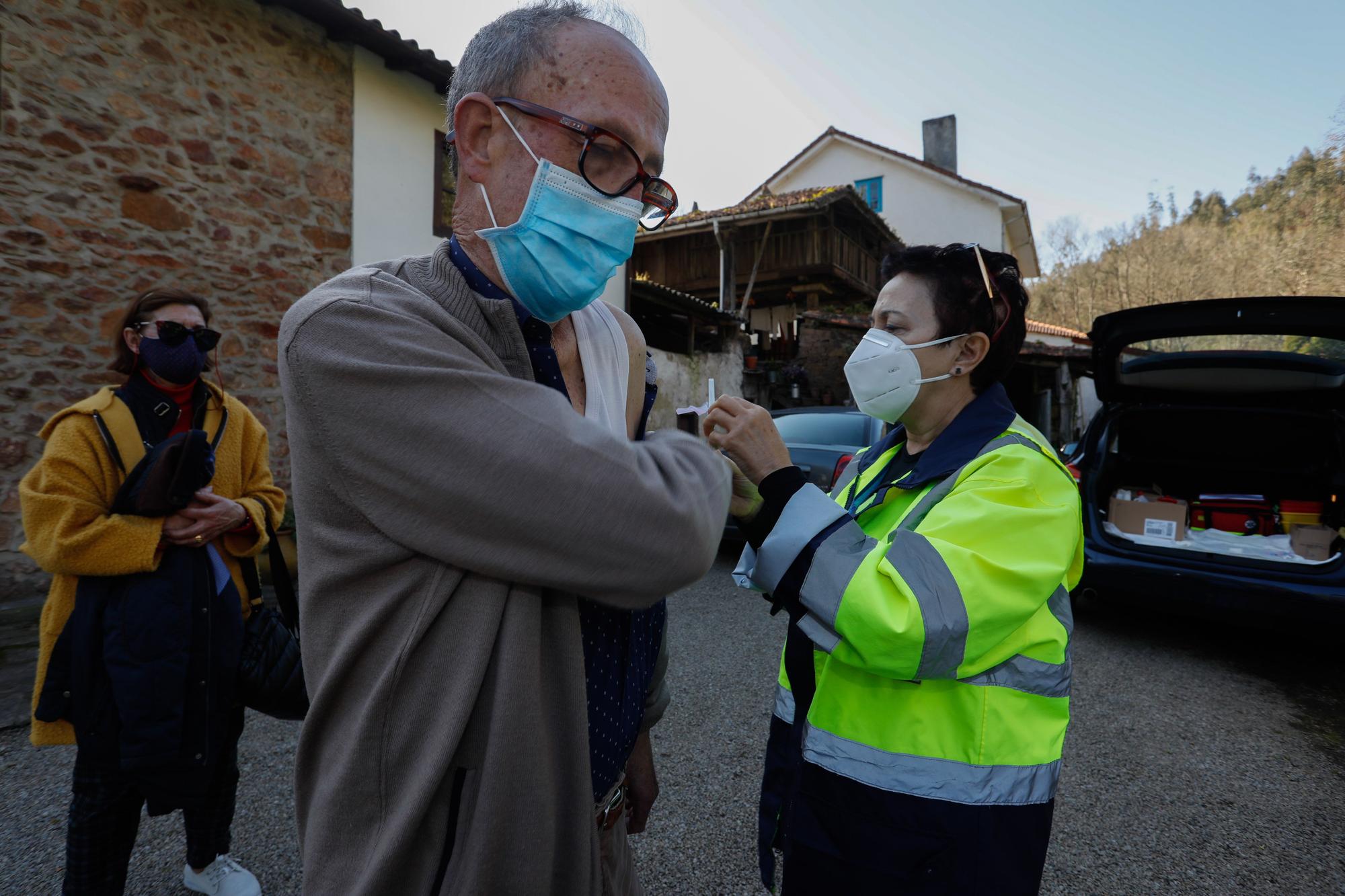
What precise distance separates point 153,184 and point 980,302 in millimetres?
6552

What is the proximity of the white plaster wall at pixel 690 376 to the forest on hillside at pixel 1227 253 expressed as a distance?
15.6 metres

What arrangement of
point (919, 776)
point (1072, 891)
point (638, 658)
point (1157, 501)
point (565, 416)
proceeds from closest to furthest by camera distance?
1. point (565, 416)
2. point (638, 658)
3. point (919, 776)
4. point (1072, 891)
5. point (1157, 501)

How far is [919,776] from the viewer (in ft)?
4.18

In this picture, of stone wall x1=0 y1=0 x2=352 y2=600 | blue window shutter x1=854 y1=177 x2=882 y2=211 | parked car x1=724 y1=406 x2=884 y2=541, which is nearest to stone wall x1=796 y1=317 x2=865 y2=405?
parked car x1=724 y1=406 x2=884 y2=541

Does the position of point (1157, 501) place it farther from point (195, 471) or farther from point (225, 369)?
point (225, 369)

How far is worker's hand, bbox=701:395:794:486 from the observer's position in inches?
51.9

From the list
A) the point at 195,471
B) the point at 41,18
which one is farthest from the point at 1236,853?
the point at 41,18

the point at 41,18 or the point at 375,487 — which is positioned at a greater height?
the point at 41,18

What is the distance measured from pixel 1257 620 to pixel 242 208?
8.29 m

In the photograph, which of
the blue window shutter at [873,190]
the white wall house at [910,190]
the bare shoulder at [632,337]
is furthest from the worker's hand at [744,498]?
the blue window shutter at [873,190]

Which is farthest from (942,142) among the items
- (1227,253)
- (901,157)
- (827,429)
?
(827,429)

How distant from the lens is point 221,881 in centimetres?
211

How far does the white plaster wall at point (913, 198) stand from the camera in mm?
21594

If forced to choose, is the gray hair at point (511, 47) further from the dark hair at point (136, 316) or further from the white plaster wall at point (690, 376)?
the white plaster wall at point (690, 376)
